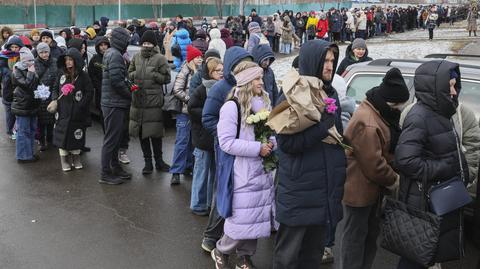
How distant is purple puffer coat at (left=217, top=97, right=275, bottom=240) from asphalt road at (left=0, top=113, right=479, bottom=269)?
2.54 feet

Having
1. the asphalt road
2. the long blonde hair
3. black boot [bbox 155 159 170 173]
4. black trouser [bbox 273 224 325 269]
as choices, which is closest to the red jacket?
the asphalt road

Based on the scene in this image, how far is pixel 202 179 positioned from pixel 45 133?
438 centimetres

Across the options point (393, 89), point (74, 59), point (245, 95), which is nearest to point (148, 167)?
point (74, 59)

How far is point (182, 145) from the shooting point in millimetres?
7215

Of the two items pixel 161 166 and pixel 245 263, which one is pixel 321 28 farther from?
pixel 245 263

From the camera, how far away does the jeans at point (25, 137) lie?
8.38 meters

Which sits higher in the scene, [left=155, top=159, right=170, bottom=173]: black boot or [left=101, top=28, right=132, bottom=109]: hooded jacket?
[left=101, top=28, right=132, bottom=109]: hooded jacket

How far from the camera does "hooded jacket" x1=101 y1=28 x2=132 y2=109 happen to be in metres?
7.14

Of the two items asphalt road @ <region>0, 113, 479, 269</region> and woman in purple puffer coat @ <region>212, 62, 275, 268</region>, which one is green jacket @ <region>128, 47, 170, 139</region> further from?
woman in purple puffer coat @ <region>212, 62, 275, 268</region>

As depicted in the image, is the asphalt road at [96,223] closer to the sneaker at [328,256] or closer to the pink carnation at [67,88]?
the sneaker at [328,256]

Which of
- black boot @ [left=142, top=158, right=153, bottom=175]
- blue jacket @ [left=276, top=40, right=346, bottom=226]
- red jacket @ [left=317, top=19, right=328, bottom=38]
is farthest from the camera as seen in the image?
red jacket @ [left=317, top=19, right=328, bottom=38]

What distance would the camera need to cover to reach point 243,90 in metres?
→ 4.52

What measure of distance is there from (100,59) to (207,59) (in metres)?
3.29

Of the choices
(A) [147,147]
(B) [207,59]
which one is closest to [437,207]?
(B) [207,59]
